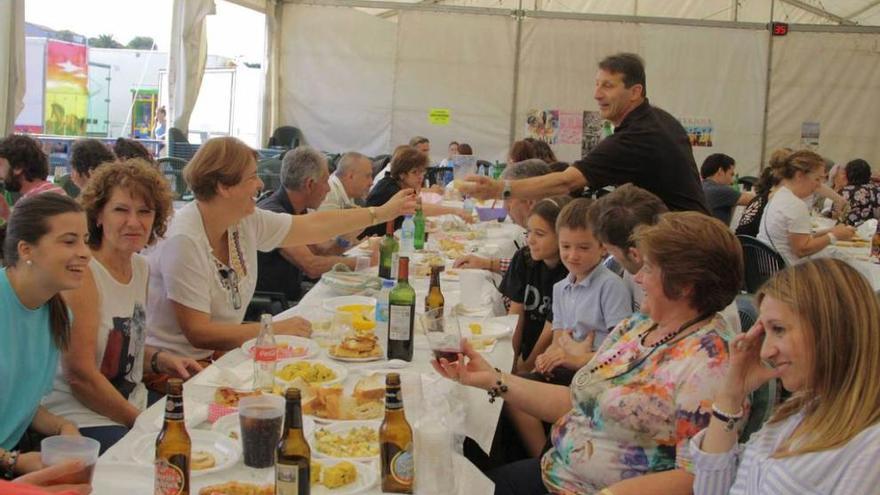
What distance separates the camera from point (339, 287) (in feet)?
12.5

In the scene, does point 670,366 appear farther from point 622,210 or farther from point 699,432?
point 622,210

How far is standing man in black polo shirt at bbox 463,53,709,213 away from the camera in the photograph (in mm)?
3875

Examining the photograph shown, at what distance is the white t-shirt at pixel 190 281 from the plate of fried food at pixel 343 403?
926 mm

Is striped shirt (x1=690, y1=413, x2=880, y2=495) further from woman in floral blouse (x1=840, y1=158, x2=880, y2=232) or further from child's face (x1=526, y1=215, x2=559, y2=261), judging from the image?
woman in floral blouse (x1=840, y1=158, x2=880, y2=232)

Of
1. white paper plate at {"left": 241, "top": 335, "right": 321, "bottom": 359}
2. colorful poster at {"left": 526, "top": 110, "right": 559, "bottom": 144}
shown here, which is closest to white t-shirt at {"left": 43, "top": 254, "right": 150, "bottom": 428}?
white paper plate at {"left": 241, "top": 335, "right": 321, "bottom": 359}

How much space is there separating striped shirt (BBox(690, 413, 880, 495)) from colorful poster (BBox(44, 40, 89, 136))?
830cm

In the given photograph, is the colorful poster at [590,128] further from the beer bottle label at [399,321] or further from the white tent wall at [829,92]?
the beer bottle label at [399,321]

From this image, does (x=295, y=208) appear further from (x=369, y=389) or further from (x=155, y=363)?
(x=369, y=389)

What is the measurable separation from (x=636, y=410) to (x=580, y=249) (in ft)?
4.00

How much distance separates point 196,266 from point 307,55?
10579mm

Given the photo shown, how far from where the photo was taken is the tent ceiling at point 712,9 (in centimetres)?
1274

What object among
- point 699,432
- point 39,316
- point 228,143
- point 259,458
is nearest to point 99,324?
point 39,316

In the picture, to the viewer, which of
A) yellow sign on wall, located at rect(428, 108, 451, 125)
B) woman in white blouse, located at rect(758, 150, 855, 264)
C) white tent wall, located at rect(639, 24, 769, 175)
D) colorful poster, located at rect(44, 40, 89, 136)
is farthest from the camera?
yellow sign on wall, located at rect(428, 108, 451, 125)

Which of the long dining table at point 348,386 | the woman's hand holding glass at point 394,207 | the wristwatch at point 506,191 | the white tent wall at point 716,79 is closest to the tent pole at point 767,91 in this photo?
the white tent wall at point 716,79
